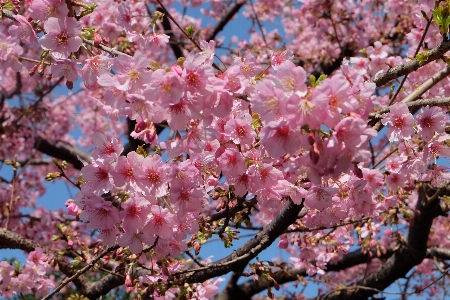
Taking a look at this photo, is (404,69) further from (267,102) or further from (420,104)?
(267,102)

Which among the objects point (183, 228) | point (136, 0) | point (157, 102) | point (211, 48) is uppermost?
point (136, 0)

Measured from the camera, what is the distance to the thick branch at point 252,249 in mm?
2355

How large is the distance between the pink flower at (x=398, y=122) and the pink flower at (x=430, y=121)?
121 millimetres

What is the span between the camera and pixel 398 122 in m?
1.74

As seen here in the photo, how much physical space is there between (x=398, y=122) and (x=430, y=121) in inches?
7.6

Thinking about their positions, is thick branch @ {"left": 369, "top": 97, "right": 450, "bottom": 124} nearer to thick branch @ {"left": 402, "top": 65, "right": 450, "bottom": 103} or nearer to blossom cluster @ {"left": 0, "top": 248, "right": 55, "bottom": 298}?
thick branch @ {"left": 402, "top": 65, "right": 450, "bottom": 103}

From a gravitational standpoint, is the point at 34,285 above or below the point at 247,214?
above

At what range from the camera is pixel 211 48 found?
5.97 ft

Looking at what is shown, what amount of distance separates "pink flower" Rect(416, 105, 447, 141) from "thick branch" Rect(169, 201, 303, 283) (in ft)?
2.31

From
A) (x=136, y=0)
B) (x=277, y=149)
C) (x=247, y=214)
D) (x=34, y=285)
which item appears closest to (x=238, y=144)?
(x=277, y=149)

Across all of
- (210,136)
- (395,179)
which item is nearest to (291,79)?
(210,136)

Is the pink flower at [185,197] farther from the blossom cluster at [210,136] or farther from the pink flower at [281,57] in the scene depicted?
the pink flower at [281,57]

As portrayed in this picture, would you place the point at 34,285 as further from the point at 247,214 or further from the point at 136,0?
the point at 136,0

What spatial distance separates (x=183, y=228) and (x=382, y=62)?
101 inches
